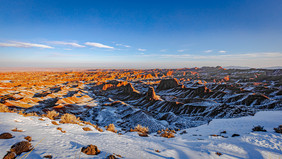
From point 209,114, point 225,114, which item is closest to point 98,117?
point 209,114

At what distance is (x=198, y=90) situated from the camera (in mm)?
61188

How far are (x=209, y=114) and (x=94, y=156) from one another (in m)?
41.3

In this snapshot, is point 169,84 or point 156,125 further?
point 169,84

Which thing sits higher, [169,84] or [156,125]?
[169,84]

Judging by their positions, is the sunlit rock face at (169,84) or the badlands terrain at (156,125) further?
the sunlit rock face at (169,84)

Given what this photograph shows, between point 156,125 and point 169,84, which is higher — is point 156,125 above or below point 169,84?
below

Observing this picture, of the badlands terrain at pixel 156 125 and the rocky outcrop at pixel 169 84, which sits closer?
the badlands terrain at pixel 156 125

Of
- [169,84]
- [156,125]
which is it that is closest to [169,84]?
[169,84]

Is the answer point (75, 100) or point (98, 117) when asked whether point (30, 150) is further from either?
point (75, 100)

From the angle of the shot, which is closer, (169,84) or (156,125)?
(156,125)

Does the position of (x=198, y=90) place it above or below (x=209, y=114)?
above

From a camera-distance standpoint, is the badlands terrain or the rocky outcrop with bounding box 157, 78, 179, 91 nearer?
the badlands terrain

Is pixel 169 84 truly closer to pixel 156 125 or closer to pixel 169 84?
pixel 169 84

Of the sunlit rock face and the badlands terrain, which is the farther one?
the sunlit rock face
